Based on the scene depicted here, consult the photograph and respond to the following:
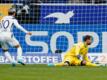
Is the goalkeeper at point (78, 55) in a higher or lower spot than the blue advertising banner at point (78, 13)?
lower

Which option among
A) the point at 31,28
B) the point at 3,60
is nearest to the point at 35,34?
the point at 31,28

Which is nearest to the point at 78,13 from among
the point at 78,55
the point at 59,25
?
the point at 59,25

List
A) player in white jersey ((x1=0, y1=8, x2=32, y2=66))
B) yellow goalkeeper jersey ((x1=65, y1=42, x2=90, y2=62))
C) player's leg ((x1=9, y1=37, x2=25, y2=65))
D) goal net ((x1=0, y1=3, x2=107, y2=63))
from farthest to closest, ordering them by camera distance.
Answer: goal net ((x1=0, y1=3, x2=107, y2=63)) < player in white jersey ((x1=0, y1=8, x2=32, y2=66)) < player's leg ((x1=9, y1=37, x2=25, y2=65)) < yellow goalkeeper jersey ((x1=65, y1=42, x2=90, y2=62))

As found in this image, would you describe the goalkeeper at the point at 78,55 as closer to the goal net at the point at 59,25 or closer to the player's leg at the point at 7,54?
the player's leg at the point at 7,54

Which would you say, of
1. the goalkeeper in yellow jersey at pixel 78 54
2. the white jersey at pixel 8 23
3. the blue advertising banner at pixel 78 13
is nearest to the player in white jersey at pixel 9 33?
the white jersey at pixel 8 23

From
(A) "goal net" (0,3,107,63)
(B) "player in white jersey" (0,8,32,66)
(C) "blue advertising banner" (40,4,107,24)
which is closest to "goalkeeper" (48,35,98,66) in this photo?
(B) "player in white jersey" (0,8,32,66)

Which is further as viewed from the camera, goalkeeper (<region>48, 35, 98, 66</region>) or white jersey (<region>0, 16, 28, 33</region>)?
white jersey (<region>0, 16, 28, 33</region>)

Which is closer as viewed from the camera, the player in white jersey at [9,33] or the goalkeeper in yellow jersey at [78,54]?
the goalkeeper in yellow jersey at [78,54]

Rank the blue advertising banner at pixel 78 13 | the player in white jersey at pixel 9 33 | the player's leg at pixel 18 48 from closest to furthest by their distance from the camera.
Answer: the player's leg at pixel 18 48, the player in white jersey at pixel 9 33, the blue advertising banner at pixel 78 13

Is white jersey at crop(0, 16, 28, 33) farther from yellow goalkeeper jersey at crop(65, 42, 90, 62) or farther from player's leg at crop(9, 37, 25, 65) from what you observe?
yellow goalkeeper jersey at crop(65, 42, 90, 62)

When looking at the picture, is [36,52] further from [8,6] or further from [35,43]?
[8,6]

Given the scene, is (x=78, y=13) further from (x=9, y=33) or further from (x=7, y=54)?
(x=7, y=54)

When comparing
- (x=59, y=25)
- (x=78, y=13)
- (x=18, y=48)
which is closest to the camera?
(x=18, y=48)

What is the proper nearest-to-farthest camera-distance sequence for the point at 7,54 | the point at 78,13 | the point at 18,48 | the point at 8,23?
the point at 8,23 → the point at 18,48 → the point at 7,54 → the point at 78,13
